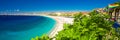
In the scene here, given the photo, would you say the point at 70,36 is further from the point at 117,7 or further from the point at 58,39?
the point at 117,7

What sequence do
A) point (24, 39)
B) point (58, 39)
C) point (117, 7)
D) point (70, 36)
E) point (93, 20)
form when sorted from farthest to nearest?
point (117, 7) → point (24, 39) → point (93, 20) → point (70, 36) → point (58, 39)

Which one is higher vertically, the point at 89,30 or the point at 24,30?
the point at 89,30

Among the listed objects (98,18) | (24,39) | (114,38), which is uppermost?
(98,18)

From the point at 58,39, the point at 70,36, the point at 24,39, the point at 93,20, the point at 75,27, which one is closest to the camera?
the point at 58,39

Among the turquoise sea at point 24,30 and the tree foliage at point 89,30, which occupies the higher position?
the tree foliage at point 89,30

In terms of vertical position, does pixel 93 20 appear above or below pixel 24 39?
above

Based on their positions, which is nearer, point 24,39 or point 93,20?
point 93,20

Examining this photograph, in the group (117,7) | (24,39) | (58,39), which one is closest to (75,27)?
(58,39)

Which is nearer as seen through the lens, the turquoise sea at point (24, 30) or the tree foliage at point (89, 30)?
the tree foliage at point (89, 30)

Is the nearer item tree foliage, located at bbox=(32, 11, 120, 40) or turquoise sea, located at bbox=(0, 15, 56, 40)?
tree foliage, located at bbox=(32, 11, 120, 40)

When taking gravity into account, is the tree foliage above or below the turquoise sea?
above

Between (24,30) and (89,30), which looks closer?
(89,30)
